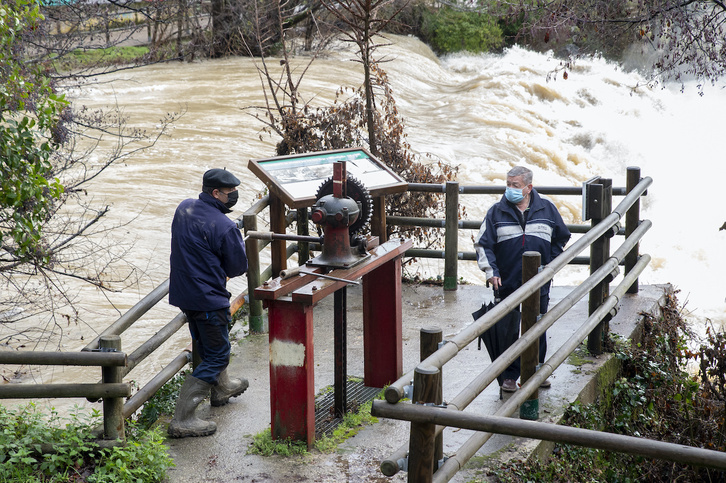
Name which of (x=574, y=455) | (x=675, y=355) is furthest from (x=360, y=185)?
(x=675, y=355)

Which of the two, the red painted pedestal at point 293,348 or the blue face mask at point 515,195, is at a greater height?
the blue face mask at point 515,195

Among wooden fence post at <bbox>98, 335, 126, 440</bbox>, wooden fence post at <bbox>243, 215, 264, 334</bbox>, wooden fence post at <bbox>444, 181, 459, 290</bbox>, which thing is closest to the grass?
wooden fence post at <bbox>98, 335, 126, 440</bbox>

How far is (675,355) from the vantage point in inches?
269

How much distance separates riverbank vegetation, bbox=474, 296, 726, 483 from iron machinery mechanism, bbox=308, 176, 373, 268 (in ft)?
5.56

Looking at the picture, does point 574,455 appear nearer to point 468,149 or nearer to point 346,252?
point 346,252

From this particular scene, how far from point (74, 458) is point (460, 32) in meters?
28.4

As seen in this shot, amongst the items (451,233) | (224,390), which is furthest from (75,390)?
(451,233)

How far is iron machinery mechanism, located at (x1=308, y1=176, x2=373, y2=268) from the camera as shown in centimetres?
Answer: 498

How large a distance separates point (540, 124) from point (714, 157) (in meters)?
4.29

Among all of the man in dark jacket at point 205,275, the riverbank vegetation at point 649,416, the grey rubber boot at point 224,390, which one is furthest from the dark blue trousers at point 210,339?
the riverbank vegetation at point 649,416

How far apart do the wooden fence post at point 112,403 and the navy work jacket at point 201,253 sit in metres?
0.58

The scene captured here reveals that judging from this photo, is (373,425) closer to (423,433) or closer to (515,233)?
(515,233)

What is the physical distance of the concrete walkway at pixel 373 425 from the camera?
459 cm

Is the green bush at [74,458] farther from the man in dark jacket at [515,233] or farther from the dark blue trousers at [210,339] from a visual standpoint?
the man in dark jacket at [515,233]
